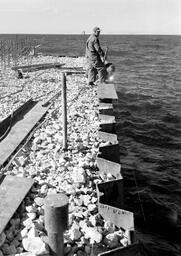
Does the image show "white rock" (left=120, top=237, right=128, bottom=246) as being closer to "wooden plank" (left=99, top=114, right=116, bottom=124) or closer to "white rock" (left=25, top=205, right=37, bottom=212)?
"white rock" (left=25, top=205, right=37, bottom=212)

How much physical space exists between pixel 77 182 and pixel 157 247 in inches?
87.2

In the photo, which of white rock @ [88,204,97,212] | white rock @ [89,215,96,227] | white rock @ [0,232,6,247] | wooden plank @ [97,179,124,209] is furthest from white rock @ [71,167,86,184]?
white rock @ [0,232,6,247]

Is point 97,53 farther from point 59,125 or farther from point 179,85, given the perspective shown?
point 179,85

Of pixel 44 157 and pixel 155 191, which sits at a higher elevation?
pixel 44 157

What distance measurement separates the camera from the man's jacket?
41.5 ft

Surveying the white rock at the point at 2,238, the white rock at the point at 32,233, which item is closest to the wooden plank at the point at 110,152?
the white rock at the point at 32,233

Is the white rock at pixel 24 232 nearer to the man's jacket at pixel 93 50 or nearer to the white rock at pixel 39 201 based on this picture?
the white rock at pixel 39 201

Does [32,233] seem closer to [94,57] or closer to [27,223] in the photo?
[27,223]

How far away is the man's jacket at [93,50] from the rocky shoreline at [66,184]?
2.75 m

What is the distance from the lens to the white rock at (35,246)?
13.3ft

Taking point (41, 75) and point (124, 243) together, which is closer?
point (124, 243)

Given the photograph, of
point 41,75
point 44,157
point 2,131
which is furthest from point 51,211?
point 41,75

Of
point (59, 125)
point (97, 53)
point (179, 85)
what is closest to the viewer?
point (59, 125)

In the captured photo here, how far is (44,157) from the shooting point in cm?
705
